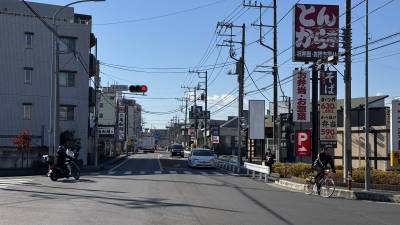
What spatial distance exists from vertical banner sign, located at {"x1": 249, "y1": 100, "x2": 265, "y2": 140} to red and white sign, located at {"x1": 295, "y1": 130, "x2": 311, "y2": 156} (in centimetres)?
919

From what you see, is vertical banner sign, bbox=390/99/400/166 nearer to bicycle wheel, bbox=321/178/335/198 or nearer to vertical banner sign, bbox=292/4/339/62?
bicycle wheel, bbox=321/178/335/198

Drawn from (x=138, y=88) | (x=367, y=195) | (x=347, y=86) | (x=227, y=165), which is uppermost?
(x=138, y=88)

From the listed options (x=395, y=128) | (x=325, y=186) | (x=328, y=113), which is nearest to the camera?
(x=325, y=186)

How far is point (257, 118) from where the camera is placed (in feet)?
125

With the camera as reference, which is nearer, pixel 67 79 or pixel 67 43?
pixel 67 43

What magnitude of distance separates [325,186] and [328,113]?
6916mm

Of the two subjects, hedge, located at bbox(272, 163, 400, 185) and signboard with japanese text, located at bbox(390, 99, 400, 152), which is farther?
hedge, located at bbox(272, 163, 400, 185)

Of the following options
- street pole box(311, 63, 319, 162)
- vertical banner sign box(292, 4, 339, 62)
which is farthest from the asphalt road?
vertical banner sign box(292, 4, 339, 62)

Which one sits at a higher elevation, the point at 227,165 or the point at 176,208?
the point at 176,208

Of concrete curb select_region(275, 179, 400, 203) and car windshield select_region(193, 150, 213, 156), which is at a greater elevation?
car windshield select_region(193, 150, 213, 156)

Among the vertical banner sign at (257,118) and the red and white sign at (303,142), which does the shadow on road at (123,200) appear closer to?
the red and white sign at (303,142)

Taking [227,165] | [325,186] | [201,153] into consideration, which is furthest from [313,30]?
[201,153]

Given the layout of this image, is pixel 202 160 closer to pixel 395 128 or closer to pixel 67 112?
pixel 67 112

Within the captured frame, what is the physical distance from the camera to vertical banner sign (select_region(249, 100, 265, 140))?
38156 millimetres
